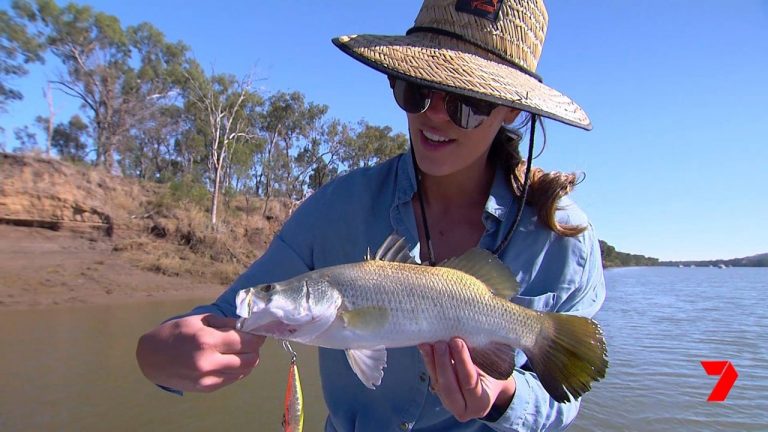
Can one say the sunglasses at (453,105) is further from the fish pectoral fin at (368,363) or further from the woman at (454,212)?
the fish pectoral fin at (368,363)

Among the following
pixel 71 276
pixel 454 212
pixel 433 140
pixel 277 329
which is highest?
pixel 433 140

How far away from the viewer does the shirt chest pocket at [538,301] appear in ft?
6.47

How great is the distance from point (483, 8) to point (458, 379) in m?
1.28

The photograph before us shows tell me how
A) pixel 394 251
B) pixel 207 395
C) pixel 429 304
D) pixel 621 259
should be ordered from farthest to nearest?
pixel 621 259, pixel 207 395, pixel 394 251, pixel 429 304

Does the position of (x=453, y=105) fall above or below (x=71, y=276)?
above

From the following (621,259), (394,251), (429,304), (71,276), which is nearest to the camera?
(429,304)

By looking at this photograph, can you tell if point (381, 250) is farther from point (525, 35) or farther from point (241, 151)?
point (241, 151)

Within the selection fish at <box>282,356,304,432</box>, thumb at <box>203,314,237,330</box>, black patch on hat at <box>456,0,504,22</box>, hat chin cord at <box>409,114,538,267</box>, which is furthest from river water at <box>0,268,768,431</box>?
black patch on hat at <box>456,0,504,22</box>

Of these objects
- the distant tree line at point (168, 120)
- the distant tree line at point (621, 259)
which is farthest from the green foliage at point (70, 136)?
the distant tree line at point (621, 259)

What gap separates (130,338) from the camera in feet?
27.0

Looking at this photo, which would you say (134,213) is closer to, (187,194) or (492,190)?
(187,194)

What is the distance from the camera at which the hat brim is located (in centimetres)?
169

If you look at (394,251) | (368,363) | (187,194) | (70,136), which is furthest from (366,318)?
(70,136)

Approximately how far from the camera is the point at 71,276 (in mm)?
11867
